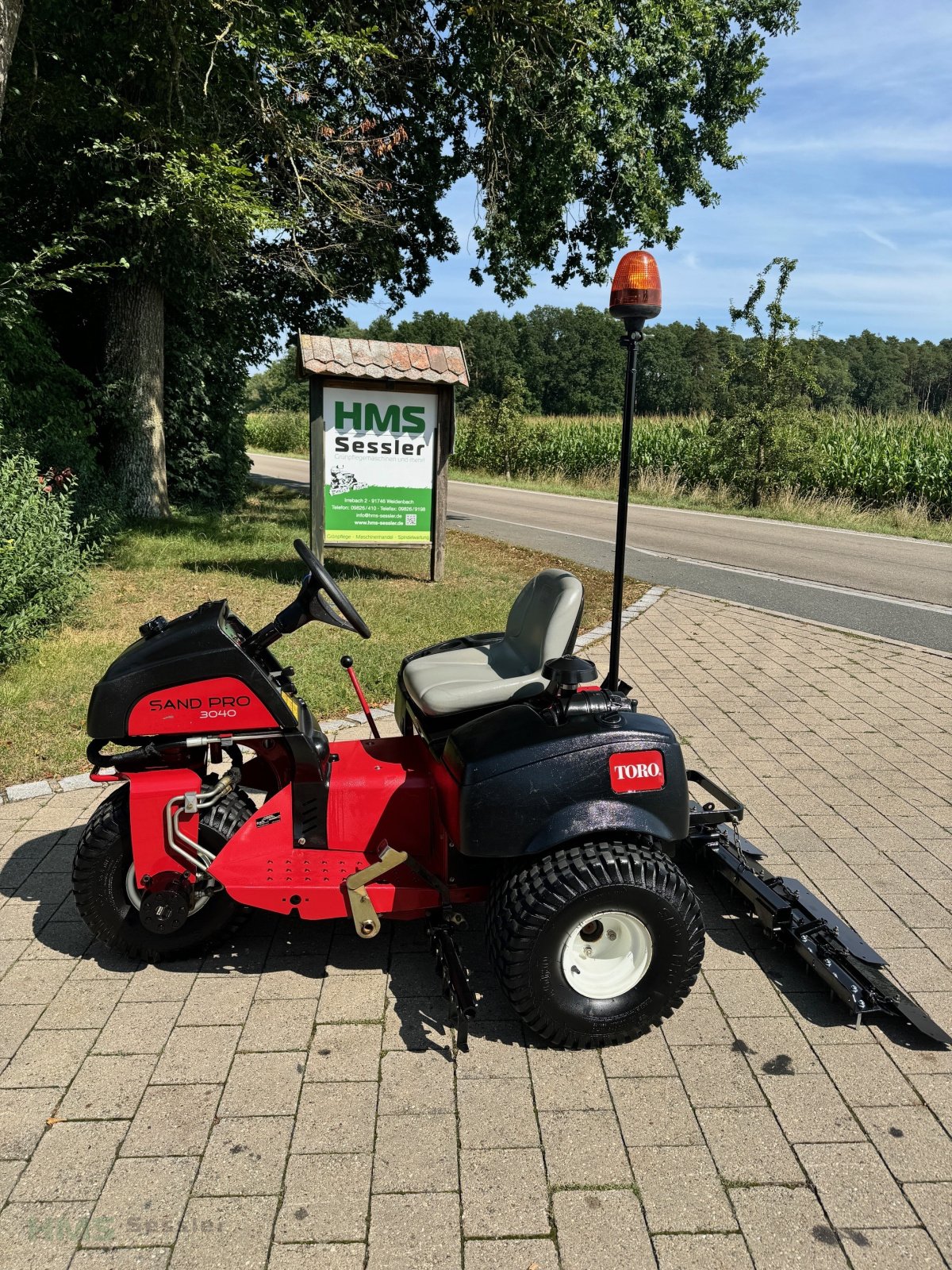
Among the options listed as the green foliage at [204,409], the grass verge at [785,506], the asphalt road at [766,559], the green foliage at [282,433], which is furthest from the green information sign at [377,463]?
the green foliage at [282,433]

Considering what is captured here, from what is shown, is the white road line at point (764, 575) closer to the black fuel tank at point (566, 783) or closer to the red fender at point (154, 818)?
the black fuel tank at point (566, 783)

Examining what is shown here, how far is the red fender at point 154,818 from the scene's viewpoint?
2701mm

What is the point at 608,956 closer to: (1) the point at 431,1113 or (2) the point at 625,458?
(1) the point at 431,1113

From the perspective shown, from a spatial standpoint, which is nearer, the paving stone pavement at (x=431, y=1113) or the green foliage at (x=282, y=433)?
the paving stone pavement at (x=431, y=1113)

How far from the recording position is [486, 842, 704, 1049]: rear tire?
250cm

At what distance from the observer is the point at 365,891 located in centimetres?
278

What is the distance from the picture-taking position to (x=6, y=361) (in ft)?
28.6

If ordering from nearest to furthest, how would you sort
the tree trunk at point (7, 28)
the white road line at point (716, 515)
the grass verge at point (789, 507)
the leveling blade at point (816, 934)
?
the leveling blade at point (816, 934) → the tree trunk at point (7, 28) → the white road line at point (716, 515) → the grass verge at point (789, 507)

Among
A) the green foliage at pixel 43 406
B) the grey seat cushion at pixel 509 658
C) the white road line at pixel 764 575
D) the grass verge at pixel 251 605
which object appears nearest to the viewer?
the grey seat cushion at pixel 509 658

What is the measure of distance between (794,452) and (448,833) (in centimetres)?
1703

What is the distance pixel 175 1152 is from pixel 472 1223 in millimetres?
735

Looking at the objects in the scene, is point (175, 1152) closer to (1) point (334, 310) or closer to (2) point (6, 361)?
(2) point (6, 361)

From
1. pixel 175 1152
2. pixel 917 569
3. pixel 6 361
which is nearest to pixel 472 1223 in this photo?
pixel 175 1152

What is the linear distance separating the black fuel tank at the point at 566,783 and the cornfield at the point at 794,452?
1650cm
